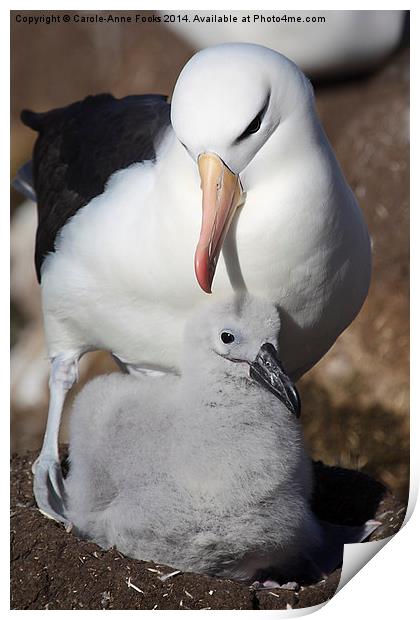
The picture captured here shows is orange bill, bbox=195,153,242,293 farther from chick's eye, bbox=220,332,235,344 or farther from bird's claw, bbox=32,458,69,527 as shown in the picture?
bird's claw, bbox=32,458,69,527

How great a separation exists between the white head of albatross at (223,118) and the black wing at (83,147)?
0.57 m

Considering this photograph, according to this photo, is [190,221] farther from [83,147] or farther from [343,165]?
[343,165]

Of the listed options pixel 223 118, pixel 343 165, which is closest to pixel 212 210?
pixel 223 118

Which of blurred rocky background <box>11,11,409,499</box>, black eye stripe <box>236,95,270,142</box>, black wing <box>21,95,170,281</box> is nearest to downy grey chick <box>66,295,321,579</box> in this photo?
black eye stripe <box>236,95,270,142</box>

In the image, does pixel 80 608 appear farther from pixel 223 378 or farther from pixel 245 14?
pixel 245 14

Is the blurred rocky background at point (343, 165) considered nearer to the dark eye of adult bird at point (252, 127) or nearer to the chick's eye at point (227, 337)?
the dark eye of adult bird at point (252, 127)

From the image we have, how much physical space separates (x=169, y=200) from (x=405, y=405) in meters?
1.43

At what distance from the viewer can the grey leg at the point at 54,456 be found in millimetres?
4117

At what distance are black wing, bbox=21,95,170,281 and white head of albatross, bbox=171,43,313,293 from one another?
1.87ft

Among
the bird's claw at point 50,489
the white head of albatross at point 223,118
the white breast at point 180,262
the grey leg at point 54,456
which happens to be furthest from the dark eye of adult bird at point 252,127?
the bird's claw at point 50,489

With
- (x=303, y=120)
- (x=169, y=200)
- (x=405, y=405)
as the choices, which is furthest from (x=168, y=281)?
(x=405, y=405)

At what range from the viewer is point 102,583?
12.4ft

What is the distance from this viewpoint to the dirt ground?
3730 mm

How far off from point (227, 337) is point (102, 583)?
81cm
